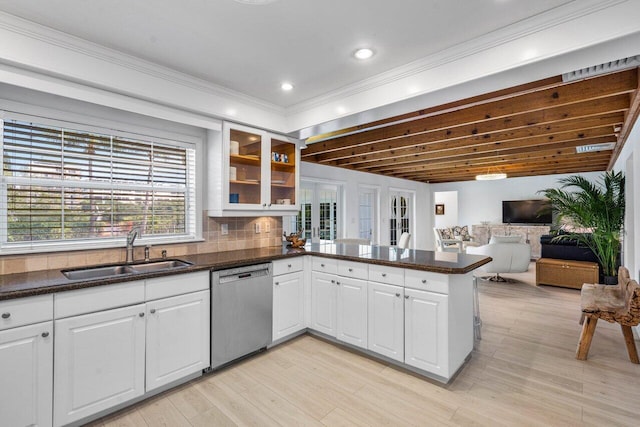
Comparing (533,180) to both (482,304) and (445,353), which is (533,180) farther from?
(445,353)

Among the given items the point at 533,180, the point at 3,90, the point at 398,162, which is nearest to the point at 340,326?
the point at 3,90

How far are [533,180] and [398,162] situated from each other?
522 cm

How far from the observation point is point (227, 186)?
125 inches

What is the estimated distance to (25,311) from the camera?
180 cm

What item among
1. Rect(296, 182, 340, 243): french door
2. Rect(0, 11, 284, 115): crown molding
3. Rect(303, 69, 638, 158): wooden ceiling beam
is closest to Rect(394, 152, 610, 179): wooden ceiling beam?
Rect(296, 182, 340, 243): french door

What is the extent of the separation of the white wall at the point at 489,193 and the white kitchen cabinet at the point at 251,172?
761 centimetres

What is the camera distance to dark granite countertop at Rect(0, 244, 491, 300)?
1.89 meters

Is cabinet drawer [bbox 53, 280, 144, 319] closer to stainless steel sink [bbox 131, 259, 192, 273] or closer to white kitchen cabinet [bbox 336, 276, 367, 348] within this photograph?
stainless steel sink [bbox 131, 259, 192, 273]

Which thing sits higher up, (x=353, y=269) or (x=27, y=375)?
(x=353, y=269)

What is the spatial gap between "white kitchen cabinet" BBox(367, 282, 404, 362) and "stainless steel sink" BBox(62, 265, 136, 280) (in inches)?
77.0

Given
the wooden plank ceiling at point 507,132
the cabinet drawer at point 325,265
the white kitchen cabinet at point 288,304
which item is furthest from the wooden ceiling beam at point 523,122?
the white kitchen cabinet at point 288,304

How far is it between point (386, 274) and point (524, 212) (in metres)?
8.17

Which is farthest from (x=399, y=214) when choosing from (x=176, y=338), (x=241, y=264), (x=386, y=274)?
(x=176, y=338)

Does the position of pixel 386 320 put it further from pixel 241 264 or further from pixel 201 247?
pixel 201 247
